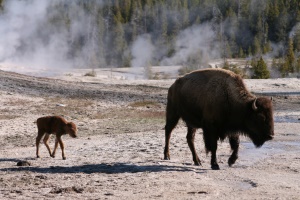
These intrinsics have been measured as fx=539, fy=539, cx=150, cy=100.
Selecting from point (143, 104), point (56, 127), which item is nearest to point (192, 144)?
point (56, 127)

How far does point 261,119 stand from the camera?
30.5 ft

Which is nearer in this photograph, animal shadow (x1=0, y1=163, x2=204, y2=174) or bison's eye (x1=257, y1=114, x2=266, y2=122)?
animal shadow (x1=0, y1=163, x2=204, y2=174)

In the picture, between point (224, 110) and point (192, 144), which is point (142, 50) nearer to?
point (192, 144)

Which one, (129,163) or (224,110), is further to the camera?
(129,163)

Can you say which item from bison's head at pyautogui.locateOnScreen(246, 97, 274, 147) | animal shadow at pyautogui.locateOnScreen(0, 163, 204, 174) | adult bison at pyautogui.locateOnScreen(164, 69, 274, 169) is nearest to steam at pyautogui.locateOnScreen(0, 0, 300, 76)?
adult bison at pyautogui.locateOnScreen(164, 69, 274, 169)

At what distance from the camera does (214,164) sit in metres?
9.55

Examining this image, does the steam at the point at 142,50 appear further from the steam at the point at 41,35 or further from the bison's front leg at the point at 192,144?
the bison's front leg at the point at 192,144

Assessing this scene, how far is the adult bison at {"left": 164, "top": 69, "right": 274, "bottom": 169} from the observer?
9.35 meters

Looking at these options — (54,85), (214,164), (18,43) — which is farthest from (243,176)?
(18,43)

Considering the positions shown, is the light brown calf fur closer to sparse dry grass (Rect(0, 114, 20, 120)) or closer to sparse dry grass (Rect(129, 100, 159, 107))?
sparse dry grass (Rect(0, 114, 20, 120))

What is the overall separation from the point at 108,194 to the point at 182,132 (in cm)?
849

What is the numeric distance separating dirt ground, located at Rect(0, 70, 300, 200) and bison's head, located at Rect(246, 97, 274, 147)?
640 mm

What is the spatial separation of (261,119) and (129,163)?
2.53 meters

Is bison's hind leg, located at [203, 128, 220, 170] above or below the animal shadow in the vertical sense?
above
